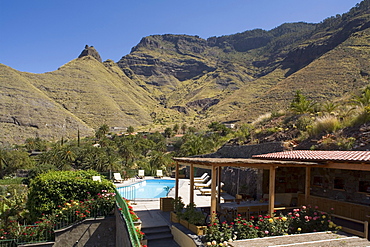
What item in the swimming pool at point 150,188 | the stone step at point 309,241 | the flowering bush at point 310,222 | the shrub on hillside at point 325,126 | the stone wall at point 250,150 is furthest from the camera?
the swimming pool at point 150,188

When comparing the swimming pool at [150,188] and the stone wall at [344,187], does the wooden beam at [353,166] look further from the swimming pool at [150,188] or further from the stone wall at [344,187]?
the swimming pool at [150,188]

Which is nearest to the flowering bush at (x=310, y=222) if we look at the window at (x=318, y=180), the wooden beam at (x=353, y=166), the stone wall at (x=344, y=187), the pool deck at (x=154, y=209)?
the wooden beam at (x=353, y=166)

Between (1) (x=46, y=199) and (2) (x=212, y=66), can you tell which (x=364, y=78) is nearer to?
(1) (x=46, y=199)

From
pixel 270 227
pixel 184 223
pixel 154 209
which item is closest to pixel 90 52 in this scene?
pixel 154 209

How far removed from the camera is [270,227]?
763cm

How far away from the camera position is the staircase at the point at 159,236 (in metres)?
8.80

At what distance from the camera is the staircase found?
8.80 m

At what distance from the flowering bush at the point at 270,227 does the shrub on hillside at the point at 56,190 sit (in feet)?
17.3

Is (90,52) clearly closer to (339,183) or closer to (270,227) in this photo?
(339,183)

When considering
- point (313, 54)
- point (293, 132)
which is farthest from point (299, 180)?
point (313, 54)

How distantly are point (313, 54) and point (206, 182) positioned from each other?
68.8 m

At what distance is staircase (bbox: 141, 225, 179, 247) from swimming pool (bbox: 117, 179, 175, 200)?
8841 mm

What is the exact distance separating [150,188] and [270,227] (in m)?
14.7

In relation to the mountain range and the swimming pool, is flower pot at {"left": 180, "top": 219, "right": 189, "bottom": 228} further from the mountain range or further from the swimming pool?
the mountain range
